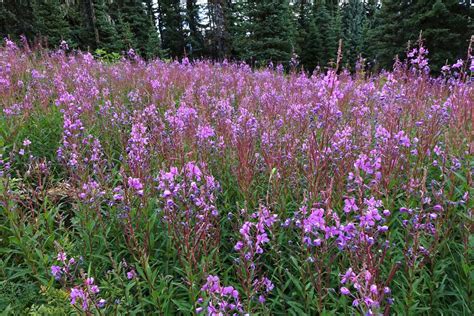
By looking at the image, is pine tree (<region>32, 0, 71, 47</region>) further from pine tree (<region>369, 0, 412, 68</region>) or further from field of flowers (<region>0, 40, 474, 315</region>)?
field of flowers (<region>0, 40, 474, 315</region>)

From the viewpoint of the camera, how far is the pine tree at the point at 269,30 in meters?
19.2

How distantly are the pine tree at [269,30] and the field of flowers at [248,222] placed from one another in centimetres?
1541

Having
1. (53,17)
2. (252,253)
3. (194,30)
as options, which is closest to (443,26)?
(252,253)

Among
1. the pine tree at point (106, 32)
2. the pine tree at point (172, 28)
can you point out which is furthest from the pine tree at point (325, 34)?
the pine tree at point (106, 32)

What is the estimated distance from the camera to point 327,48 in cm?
2794

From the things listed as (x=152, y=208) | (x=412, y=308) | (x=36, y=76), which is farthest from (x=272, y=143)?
(x=36, y=76)

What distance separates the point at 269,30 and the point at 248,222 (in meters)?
19.1

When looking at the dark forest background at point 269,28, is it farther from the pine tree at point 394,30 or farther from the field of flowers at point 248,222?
the field of flowers at point 248,222

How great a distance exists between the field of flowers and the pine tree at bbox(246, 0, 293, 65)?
50.6 ft

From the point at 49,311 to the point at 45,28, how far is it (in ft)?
75.6

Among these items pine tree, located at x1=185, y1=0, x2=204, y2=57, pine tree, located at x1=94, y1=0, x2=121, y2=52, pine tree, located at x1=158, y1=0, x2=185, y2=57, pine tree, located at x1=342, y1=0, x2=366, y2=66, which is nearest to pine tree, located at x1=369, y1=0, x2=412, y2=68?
pine tree, located at x1=342, y1=0, x2=366, y2=66

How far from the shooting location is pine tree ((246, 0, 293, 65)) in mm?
19244

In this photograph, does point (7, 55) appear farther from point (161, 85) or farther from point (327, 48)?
point (327, 48)

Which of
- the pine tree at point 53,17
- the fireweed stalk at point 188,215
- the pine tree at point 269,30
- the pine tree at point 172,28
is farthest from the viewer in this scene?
the pine tree at point 172,28
